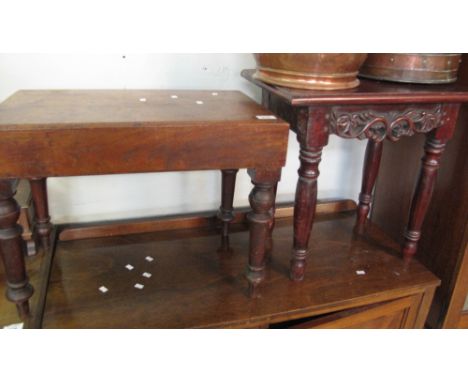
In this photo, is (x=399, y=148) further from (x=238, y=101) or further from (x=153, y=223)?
(x=153, y=223)

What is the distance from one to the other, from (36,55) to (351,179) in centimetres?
109

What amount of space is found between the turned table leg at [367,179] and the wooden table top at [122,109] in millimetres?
500

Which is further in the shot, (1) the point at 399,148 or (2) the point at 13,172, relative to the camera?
(1) the point at 399,148

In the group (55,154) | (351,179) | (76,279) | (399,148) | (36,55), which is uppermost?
(36,55)

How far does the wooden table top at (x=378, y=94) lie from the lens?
85 centimetres

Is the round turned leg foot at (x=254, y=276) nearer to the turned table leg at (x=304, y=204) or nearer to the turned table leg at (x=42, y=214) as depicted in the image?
the turned table leg at (x=304, y=204)

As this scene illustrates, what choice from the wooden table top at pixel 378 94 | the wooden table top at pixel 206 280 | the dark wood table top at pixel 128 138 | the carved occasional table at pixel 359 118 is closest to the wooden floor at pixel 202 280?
the wooden table top at pixel 206 280

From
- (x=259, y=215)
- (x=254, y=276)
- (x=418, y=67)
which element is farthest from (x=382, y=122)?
(x=254, y=276)

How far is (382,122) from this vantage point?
3.07ft

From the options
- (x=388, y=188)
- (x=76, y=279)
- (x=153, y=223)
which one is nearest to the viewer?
(x=76, y=279)

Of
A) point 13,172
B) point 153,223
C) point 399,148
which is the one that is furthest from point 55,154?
point 399,148

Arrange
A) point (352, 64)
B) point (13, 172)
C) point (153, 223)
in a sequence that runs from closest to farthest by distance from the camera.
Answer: point (13, 172) < point (352, 64) < point (153, 223)

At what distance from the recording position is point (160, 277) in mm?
1073

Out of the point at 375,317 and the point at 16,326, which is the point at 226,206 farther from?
the point at 16,326
